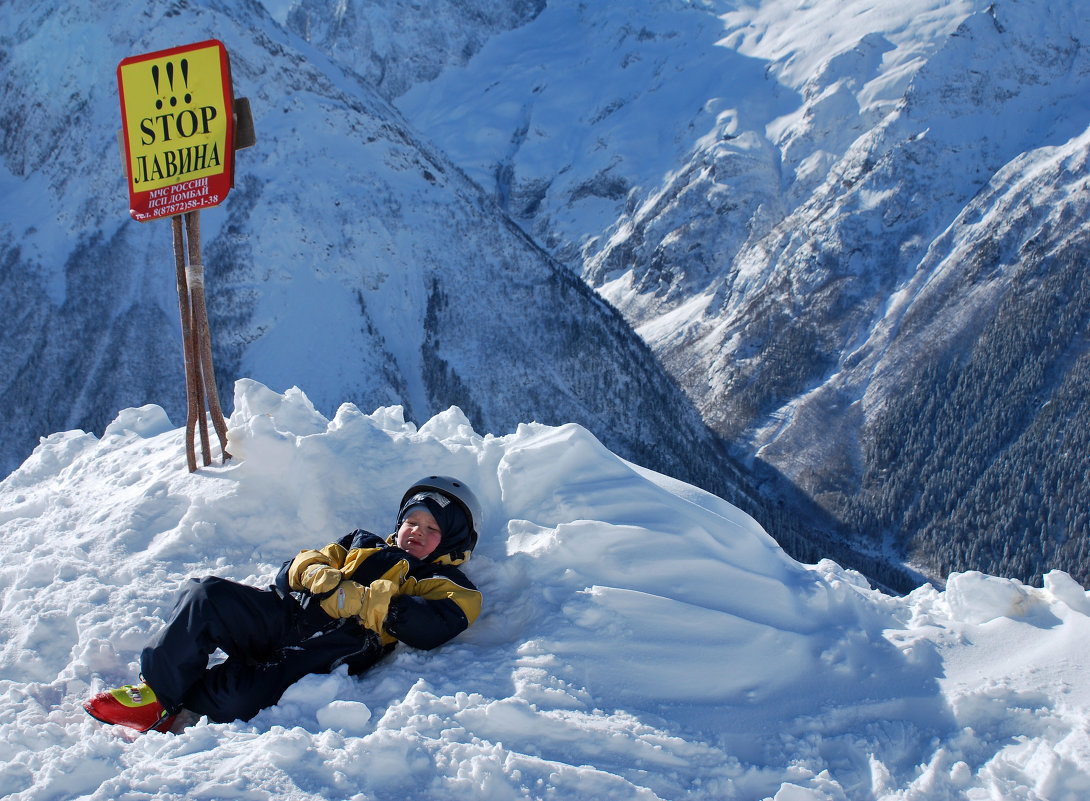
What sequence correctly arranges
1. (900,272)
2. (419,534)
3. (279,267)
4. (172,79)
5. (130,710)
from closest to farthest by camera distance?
1. (130,710)
2. (419,534)
3. (172,79)
4. (279,267)
5. (900,272)

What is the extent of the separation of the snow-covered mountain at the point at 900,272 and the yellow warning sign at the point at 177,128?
103572mm

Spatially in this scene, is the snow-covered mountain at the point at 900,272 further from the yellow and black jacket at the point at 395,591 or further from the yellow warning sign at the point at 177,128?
the yellow and black jacket at the point at 395,591

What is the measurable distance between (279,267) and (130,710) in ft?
171

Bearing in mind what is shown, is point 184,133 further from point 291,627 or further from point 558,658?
point 558,658

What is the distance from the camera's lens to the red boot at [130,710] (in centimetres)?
461

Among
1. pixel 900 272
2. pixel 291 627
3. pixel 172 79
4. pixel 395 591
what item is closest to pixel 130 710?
pixel 291 627

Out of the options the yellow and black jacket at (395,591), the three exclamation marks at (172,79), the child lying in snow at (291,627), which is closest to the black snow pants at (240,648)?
the child lying in snow at (291,627)

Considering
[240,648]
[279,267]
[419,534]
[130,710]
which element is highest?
[279,267]

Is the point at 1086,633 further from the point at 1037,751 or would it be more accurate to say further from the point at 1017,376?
the point at 1017,376

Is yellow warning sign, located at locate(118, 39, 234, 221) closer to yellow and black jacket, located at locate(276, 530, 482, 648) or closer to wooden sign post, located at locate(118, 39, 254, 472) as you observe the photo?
wooden sign post, located at locate(118, 39, 254, 472)

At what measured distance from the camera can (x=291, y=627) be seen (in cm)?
524

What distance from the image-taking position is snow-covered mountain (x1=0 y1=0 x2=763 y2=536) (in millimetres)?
48656

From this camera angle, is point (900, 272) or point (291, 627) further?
point (900, 272)

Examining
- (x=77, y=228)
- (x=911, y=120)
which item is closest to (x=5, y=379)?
(x=77, y=228)
